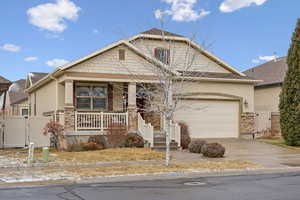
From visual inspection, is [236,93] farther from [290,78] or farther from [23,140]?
[23,140]

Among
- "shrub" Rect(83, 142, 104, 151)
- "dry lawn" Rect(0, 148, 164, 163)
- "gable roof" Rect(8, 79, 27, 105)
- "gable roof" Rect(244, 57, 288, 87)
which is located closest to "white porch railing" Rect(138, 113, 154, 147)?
"dry lawn" Rect(0, 148, 164, 163)

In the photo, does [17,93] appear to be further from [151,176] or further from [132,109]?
[151,176]

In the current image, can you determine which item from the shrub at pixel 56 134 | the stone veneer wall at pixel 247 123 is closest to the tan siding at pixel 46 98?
the shrub at pixel 56 134

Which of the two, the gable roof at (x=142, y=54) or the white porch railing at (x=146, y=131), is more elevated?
the gable roof at (x=142, y=54)

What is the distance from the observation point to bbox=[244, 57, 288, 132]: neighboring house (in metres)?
28.5

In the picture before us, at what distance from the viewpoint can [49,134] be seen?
73.7 ft

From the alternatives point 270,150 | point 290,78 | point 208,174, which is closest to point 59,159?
point 208,174

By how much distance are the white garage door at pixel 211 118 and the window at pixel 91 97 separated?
471 cm

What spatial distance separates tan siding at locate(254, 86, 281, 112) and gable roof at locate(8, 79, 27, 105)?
2606cm

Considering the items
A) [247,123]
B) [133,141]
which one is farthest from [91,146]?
[247,123]

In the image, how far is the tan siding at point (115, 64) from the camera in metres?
21.4

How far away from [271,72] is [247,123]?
8.55 meters

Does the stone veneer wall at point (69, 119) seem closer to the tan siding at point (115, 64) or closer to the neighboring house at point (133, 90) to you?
the neighboring house at point (133, 90)

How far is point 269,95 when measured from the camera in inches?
1225
